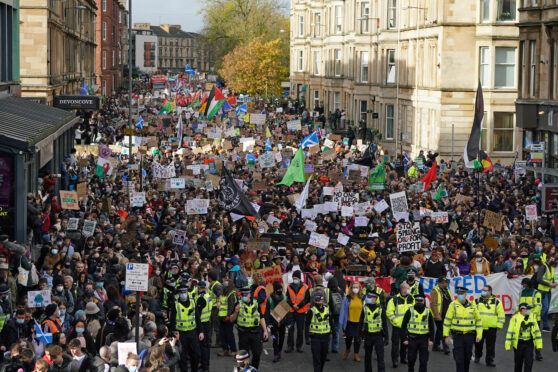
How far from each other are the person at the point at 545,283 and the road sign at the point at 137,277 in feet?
26.9

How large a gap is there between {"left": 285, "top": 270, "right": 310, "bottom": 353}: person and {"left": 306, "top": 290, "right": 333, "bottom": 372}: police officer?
45.2 inches

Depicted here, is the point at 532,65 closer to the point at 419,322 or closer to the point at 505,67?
the point at 505,67

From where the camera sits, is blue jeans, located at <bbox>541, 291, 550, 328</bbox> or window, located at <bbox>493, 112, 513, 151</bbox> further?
window, located at <bbox>493, 112, 513, 151</bbox>

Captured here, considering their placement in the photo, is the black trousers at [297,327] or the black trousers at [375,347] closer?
the black trousers at [375,347]

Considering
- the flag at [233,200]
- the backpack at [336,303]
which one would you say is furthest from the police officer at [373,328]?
the flag at [233,200]

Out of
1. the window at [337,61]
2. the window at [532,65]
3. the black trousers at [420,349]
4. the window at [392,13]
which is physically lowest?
the black trousers at [420,349]

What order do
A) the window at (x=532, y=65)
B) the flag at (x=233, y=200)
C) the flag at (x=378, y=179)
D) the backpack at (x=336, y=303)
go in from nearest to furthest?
the backpack at (x=336, y=303)
the flag at (x=233, y=200)
the flag at (x=378, y=179)
the window at (x=532, y=65)

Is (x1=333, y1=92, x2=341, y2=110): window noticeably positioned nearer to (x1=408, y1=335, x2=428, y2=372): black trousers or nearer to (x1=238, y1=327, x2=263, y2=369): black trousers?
(x1=238, y1=327, x2=263, y2=369): black trousers

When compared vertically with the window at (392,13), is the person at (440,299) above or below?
below

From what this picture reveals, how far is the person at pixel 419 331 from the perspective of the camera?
15875 millimetres

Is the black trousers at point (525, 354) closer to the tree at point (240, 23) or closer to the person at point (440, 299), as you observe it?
the person at point (440, 299)

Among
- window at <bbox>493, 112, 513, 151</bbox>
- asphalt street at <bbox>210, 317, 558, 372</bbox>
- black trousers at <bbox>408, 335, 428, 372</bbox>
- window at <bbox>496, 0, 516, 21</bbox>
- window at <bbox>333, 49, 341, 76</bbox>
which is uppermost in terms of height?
window at <bbox>496, 0, 516, 21</bbox>

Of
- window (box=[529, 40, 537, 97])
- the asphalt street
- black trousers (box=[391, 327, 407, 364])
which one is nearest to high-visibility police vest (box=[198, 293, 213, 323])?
the asphalt street

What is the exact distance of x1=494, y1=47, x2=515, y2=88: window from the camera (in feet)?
156
